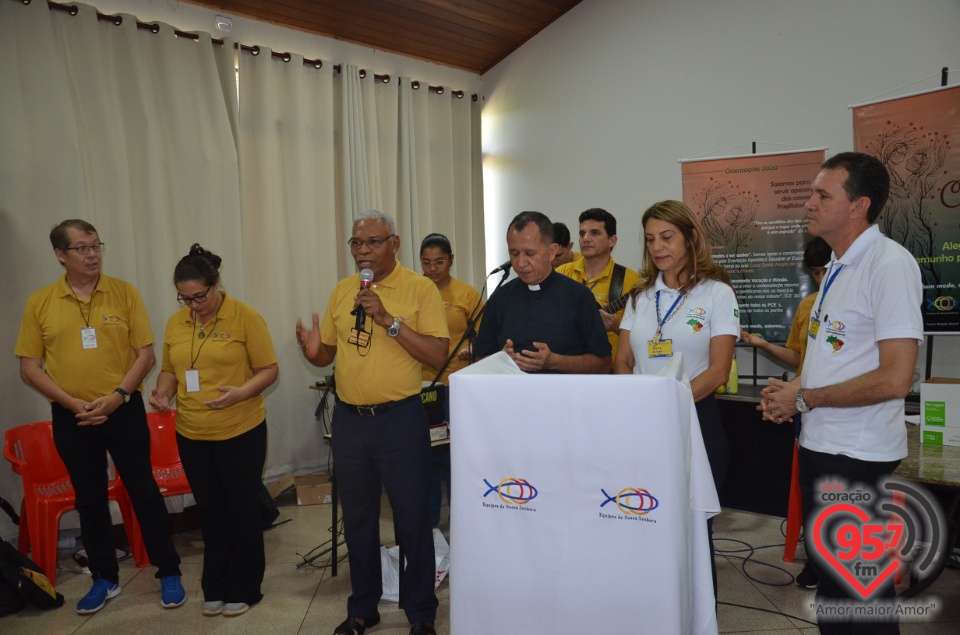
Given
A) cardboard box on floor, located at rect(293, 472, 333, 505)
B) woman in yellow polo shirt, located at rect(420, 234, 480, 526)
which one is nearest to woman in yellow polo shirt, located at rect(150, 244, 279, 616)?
woman in yellow polo shirt, located at rect(420, 234, 480, 526)

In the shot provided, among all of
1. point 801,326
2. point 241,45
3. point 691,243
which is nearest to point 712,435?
point 691,243

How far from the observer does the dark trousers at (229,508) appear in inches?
107

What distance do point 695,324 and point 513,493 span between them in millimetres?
929

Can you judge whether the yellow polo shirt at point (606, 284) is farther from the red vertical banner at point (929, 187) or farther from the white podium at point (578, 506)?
the white podium at point (578, 506)

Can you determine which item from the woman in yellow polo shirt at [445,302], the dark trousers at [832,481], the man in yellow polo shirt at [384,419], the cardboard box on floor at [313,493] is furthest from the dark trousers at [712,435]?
the cardboard box on floor at [313,493]

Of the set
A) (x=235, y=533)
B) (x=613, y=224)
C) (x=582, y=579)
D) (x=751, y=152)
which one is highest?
(x=751, y=152)

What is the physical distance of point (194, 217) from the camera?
4.49 metres

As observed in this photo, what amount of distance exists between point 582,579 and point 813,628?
183cm

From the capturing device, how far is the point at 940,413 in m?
2.53

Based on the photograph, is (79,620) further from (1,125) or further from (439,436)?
(1,125)

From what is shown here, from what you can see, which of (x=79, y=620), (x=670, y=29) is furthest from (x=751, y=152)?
(x=79, y=620)

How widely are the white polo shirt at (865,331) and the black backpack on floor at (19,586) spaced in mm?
3357

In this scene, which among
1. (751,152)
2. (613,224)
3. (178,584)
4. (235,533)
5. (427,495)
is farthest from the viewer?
(751,152)

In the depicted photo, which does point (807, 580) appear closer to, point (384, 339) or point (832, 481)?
point (832, 481)
